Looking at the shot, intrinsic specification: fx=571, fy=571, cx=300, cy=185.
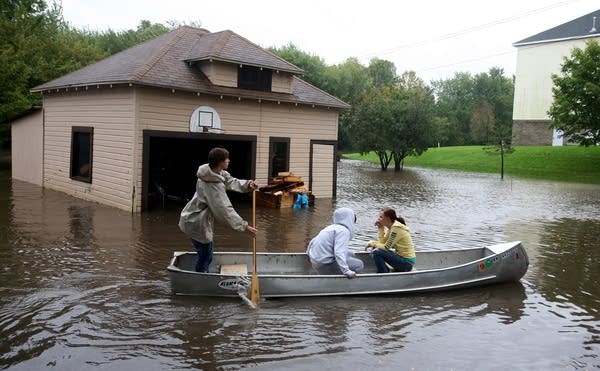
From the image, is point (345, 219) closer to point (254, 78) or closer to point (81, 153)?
point (254, 78)

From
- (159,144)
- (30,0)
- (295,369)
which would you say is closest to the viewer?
(295,369)

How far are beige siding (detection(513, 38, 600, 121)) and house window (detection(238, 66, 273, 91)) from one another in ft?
134

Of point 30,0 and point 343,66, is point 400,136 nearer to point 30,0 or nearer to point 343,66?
point 30,0

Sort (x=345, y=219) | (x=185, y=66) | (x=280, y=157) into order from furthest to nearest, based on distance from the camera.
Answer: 1. (x=280, y=157)
2. (x=185, y=66)
3. (x=345, y=219)

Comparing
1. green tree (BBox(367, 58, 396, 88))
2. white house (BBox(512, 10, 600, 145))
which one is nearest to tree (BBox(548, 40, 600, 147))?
white house (BBox(512, 10, 600, 145))

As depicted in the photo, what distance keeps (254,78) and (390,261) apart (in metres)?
11.8

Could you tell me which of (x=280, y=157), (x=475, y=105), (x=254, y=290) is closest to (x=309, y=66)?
(x=475, y=105)

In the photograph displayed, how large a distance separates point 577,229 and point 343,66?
64114 millimetres

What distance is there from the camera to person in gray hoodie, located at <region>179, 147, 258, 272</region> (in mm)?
7895

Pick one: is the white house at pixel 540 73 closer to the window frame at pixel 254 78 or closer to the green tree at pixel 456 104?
the green tree at pixel 456 104

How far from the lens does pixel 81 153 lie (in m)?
19.6

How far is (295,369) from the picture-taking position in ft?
19.6

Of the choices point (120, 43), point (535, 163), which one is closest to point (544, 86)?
point (535, 163)

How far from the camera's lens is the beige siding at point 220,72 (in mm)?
18391
